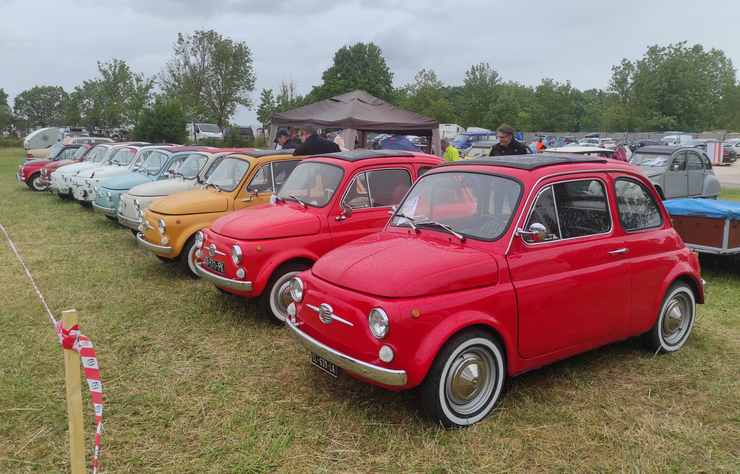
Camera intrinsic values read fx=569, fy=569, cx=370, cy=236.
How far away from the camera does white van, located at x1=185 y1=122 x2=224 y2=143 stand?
37.7 meters

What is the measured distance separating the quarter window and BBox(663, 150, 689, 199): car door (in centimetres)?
995

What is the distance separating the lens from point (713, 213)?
7453 mm

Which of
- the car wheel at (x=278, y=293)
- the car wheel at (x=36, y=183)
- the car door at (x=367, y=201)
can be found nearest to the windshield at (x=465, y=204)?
the car door at (x=367, y=201)

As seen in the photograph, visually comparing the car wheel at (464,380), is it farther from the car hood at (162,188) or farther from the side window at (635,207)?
the car hood at (162,188)

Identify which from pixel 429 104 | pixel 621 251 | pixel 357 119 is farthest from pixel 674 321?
pixel 429 104

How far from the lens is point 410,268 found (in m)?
3.92

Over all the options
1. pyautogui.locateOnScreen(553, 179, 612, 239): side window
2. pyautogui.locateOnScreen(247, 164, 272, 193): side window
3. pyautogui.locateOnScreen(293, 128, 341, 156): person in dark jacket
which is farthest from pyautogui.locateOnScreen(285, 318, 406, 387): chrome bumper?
pyautogui.locateOnScreen(293, 128, 341, 156): person in dark jacket

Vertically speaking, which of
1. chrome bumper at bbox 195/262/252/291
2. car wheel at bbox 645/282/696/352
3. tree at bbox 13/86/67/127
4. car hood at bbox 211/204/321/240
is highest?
tree at bbox 13/86/67/127

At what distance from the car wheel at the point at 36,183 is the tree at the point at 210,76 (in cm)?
1993

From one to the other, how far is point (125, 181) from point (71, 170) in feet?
17.2

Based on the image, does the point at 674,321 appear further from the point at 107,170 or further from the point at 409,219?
the point at 107,170

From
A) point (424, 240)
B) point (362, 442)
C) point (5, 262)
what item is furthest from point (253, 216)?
point (5, 262)

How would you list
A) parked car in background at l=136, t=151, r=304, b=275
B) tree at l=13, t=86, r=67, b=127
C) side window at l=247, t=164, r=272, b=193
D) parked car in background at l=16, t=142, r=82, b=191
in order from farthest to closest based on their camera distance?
tree at l=13, t=86, r=67, b=127 → parked car in background at l=16, t=142, r=82, b=191 → side window at l=247, t=164, r=272, b=193 → parked car in background at l=136, t=151, r=304, b=275

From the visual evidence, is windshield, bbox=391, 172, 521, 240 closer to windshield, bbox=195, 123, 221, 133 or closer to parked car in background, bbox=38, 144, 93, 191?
parked car in background, bbox=38, 144, 93, 191
